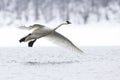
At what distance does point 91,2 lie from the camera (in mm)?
110938

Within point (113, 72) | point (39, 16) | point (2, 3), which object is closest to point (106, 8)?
point (39, 16)

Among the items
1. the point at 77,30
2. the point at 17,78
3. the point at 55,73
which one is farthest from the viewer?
the point at 77,30

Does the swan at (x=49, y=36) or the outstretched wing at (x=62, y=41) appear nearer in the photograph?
the swan at (x=49, y=36)

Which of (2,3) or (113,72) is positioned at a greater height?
(2,3)

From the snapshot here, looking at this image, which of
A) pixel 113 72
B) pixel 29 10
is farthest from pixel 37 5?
pixel 113 72

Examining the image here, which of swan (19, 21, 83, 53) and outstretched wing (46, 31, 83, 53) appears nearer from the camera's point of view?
swan (19, 21, 83, 53)

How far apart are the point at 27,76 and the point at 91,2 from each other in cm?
8487

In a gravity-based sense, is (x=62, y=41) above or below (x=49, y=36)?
below

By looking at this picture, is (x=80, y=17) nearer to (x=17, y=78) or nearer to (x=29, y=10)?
(x=29, y=10)

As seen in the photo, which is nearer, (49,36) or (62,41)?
(62,41)

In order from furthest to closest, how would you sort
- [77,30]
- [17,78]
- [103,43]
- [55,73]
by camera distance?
1. [77,30]
2. [103,43]
3. [55,73]
4. [17,78]

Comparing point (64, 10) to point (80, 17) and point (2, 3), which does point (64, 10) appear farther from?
point (2, 3)

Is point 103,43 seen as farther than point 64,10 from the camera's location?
No

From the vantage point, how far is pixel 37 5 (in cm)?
10988
